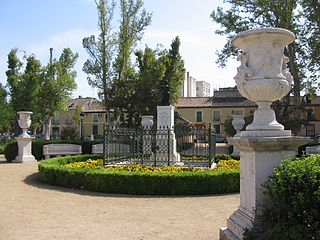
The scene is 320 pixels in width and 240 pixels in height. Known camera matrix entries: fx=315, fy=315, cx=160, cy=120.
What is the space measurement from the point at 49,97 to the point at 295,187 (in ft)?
103

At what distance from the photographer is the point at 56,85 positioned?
3212 centimetres

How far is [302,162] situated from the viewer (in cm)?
337

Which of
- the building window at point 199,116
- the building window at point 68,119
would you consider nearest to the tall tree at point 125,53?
the building window at point 199,116

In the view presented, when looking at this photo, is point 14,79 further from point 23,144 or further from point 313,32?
point 313,32

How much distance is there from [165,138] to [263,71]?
7.98m

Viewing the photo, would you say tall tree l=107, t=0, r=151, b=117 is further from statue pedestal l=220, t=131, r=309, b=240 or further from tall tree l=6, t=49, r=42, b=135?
statue pedestal l=220, t=131, r=309, b=240

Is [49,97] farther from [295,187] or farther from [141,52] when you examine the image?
[295,187]

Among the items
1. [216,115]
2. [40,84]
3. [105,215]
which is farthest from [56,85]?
[105,215]

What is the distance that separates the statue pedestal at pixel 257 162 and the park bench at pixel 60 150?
50.5 ft

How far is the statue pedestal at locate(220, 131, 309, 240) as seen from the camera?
11.9ft

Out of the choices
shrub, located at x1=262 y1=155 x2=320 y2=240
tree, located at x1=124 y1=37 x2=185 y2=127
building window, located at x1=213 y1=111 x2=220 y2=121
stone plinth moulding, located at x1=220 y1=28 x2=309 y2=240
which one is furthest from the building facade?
shrub, located at x1=262 y1=155 x2=320 y2=240

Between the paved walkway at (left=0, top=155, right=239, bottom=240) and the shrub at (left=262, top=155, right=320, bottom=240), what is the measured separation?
4.82 ft

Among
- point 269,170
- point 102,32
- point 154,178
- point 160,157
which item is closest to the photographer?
point 269,170

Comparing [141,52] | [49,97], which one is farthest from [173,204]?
[49,97]
